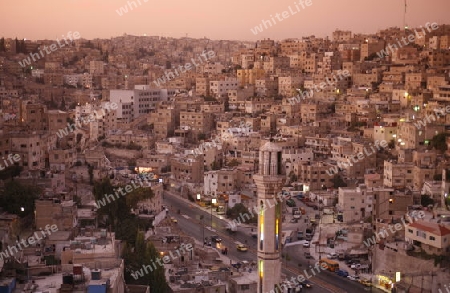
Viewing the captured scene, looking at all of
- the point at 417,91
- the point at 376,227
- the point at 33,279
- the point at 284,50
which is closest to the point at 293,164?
the point at 376,227

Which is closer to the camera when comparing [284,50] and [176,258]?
[176,258]

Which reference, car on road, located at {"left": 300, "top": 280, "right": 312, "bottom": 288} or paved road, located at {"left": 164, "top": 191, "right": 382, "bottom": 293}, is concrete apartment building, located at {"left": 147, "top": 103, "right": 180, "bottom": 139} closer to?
paved road, located at {"left": 164, "top": 191, "right": 382, "bottom": 293}

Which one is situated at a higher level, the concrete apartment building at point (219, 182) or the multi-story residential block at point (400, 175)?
the multi-story residential block at point (400, 175)

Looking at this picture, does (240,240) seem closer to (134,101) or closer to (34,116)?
(34,116)

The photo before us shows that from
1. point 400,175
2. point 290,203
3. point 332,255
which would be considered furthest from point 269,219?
point 400,175

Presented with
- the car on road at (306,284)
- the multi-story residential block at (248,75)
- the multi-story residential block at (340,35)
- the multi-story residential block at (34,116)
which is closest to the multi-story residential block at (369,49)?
the multi-story residential block at (248,75)

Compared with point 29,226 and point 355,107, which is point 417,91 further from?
point 29,226

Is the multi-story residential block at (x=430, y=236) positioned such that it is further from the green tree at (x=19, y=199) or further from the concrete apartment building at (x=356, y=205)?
the green tree at (x=19, y=199)
